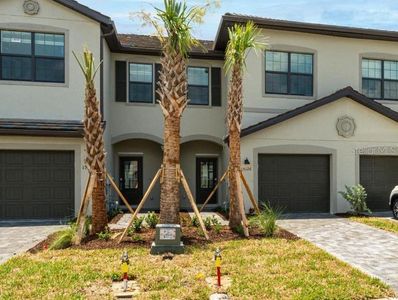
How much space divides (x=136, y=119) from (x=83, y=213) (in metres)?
8.12

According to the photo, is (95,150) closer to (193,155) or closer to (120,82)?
(120,82)

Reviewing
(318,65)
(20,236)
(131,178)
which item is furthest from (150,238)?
(318,65)

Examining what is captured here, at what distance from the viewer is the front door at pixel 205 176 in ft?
62.3

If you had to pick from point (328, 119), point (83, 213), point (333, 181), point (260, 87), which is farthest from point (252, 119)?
point (83, 213)

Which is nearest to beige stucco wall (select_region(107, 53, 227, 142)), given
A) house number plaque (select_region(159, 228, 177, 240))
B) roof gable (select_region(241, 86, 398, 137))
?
roof gable (select_region(241, 86, 398, 137))

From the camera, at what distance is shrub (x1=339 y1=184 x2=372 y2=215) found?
50.1ft

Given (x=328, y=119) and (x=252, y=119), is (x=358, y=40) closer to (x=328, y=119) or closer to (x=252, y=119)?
(x=328, y=119)

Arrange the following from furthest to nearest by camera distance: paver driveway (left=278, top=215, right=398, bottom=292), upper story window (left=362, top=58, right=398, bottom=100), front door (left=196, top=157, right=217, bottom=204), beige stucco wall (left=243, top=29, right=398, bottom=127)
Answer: front door (left=196, top=157, right=217, bottom=204) < upper story window (left=362, top=58, right=398, bottom=100) < beige stucco wall (left=243, top=29, right=398, bottom=127) < paver driveway (left=278, top=215, right=398, bottom=292)

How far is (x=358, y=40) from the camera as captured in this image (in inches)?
681

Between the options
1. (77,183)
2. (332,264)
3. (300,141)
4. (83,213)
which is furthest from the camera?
(300,141)

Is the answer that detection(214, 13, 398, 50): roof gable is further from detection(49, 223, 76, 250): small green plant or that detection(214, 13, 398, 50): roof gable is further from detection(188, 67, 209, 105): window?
detection(49, 223, 76, 250): small green plant

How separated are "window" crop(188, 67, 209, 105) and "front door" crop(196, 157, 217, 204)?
2.92 metres

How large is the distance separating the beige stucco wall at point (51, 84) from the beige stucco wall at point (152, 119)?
2.64 meters

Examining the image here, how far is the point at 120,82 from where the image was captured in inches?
687
